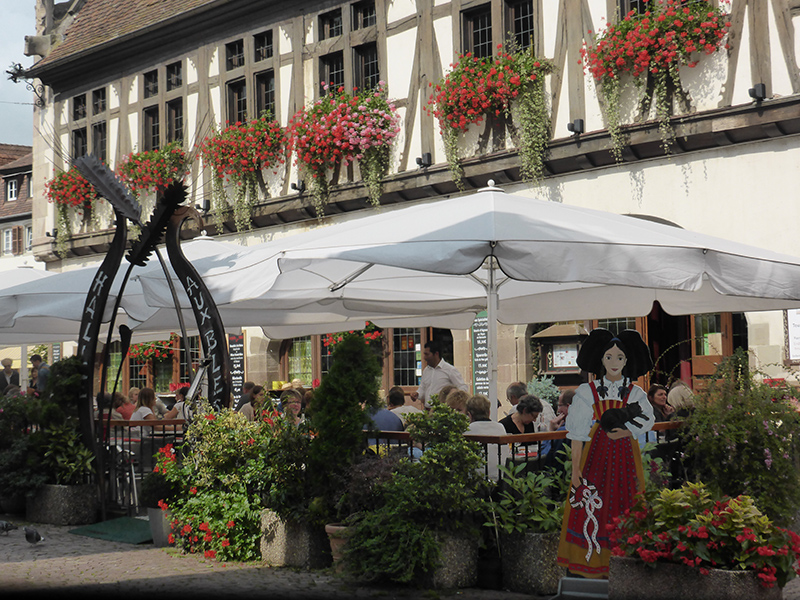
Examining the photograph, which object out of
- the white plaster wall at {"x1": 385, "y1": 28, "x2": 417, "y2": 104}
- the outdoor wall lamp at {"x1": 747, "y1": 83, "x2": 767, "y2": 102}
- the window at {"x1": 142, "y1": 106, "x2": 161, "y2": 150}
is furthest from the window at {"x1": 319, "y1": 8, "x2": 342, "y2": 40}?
the outdoor wall lamp at {"x1": 747, "y1": 83, "x2": 767, "y2": 102}

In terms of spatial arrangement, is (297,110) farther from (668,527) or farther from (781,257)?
(668,527)

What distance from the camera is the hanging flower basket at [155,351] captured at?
20.6 metres

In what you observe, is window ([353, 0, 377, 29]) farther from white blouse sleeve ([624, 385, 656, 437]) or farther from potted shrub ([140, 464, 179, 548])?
white blouse sleeve ([624, 385, 656, 437])

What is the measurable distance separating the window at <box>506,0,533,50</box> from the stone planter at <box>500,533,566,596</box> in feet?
33.8

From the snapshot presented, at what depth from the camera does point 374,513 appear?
20.0 feet

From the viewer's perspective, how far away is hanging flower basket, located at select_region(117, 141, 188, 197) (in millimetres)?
19406

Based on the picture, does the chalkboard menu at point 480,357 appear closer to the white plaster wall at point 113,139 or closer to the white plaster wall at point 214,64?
the white plaster wall at point 214,64

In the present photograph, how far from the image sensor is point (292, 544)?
680 cm

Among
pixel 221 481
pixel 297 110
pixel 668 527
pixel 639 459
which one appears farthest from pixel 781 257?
pixel 297 110

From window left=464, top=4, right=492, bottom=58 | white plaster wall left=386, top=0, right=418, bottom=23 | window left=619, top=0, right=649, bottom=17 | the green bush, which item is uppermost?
white plaster wall left=386, top=0, right=418, bottom=23

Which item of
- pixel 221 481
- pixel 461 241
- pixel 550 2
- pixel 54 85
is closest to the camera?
pixel 461 241

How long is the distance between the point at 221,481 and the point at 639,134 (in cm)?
808

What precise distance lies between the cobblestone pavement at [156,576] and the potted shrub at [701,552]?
91 cm

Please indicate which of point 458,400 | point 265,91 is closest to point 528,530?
point 458,400
